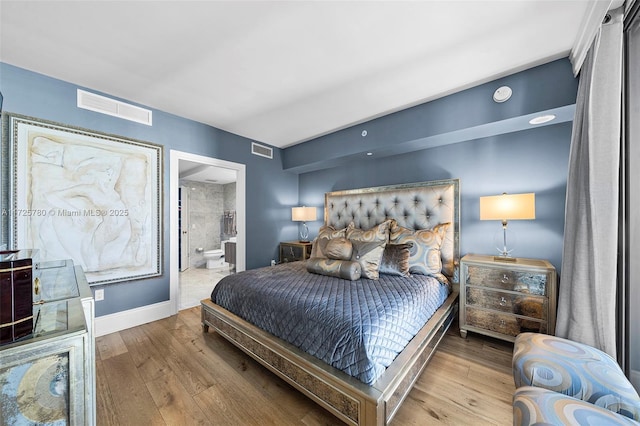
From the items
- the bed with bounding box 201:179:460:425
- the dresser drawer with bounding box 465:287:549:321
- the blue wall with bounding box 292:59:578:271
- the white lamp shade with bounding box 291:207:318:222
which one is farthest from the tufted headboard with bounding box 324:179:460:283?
the dresser drawer with bounding box 465:287:549:321

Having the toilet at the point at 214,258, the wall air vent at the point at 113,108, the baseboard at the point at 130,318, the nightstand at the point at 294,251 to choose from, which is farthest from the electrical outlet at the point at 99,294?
the toilet at the point at 214,258

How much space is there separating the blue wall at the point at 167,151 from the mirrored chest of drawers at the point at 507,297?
9.12 feet

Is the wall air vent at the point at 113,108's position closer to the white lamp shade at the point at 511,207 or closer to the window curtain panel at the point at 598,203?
the white lamp shade at the point at 511,207

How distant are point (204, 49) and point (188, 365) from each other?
2.42 m

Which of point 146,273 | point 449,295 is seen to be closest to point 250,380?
point 146,273

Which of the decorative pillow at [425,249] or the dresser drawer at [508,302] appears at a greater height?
the decorative pillow at [425,249]

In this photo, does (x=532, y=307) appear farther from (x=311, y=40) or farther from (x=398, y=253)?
(x=311, y=40)

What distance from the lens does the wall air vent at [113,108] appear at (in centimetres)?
226

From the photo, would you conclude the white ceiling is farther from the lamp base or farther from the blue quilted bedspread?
the blue quilted bedspread

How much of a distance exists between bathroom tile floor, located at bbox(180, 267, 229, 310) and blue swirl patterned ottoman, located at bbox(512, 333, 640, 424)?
134 inches

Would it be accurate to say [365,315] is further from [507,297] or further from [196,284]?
[196,284]

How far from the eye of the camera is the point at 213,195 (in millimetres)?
6418

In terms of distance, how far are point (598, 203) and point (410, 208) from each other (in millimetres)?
1612

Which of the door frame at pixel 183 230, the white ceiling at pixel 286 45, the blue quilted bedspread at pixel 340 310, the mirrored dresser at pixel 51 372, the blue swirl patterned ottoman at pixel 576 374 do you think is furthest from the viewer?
the door frame at pixel 183 230
